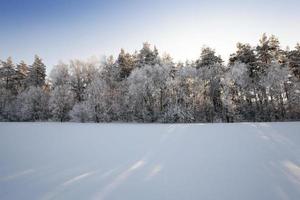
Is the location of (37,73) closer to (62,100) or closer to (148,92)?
(62,100)

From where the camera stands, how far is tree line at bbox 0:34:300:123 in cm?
2606

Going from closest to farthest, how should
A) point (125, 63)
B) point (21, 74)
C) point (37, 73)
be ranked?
point (125, 63)
point (37, 73)
point (21, 74)

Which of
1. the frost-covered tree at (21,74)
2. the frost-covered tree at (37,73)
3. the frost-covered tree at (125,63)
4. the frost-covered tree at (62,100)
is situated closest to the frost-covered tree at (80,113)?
the frost-covered tree at (62,100)

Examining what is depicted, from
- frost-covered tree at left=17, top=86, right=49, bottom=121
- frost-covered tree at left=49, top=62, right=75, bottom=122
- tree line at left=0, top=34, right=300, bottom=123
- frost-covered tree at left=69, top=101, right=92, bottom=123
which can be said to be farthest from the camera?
frost-covered tree at left=17, top=86, right=49, bottom=121

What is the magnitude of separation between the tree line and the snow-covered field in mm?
19299

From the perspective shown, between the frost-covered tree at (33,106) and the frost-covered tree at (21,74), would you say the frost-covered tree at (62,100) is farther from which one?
the frost-covered tree at (21,74)

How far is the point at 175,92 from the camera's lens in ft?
94.7

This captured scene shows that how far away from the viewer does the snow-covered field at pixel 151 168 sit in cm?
330

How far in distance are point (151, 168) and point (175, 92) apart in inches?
975

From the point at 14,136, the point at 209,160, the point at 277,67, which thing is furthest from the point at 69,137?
the point at 277,67

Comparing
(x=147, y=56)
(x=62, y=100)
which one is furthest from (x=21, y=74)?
(x=147, y=56)

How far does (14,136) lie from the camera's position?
283 inches

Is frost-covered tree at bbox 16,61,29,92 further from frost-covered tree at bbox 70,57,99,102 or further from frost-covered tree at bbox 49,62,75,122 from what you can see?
frost-covered tree at bbox 70,57,99,102

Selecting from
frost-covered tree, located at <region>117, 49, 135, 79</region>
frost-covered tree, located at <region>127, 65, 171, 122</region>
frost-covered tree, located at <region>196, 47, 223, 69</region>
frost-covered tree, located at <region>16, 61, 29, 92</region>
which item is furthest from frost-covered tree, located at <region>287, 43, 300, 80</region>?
frost-covered tree, located at <region>16, 61, 29, 92</region>
